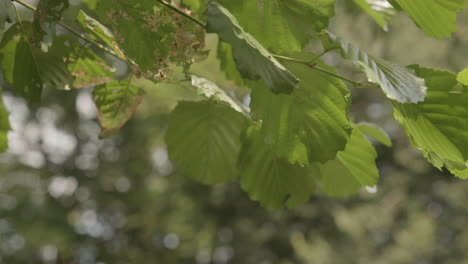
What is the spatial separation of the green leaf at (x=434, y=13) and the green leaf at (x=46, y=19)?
359 millimetres

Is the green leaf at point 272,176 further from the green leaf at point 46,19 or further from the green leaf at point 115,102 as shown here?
the green leaf at point 46,19

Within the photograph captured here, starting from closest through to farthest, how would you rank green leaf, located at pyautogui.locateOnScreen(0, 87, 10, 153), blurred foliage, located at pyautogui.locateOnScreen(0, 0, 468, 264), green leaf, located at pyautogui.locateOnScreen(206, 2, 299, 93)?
green leaf, located at pyautogui.locateOnScreen(206, 2, 299, 93)
green leaf, located at pyautogui.locateOnScreen(0, 87, 10, 153)
blurred foliage, located at pyautogui.locateOnScreen(0, 0, 468, 264)

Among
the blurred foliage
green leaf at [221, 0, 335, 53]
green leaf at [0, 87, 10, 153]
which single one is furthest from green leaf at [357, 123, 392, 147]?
the blurred foliage

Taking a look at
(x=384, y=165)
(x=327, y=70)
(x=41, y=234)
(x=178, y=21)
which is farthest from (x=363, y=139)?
(x=384, y=165)

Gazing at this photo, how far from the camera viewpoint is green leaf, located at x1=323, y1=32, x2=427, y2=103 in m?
0.46

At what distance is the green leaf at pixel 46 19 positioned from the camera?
0.54 m

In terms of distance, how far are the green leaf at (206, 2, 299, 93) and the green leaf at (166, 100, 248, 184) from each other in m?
0.31

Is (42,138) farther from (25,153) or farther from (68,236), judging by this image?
(68,236)

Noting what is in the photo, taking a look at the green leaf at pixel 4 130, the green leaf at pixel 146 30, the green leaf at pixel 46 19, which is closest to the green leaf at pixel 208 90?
the green leaf at pixel 146 30

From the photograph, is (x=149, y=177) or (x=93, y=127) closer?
(x=149, y=177)

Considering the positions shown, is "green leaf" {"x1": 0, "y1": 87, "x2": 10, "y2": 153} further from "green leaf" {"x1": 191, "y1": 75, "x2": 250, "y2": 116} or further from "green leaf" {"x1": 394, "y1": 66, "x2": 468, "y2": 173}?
"green leaf" {"x1": 394, "y1": 66, "x2": 468, "y2": 173}

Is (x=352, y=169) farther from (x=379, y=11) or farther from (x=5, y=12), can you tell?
(x=5, y=12)

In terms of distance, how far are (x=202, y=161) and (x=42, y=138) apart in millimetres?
8546

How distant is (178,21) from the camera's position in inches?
19.5
